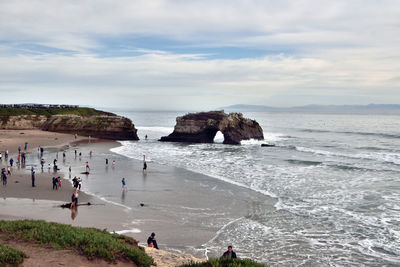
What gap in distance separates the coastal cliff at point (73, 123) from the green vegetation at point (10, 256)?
60631mm

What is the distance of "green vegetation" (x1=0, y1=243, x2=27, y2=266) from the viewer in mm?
9875

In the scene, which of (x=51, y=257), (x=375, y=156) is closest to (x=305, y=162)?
(x=375, y=156)

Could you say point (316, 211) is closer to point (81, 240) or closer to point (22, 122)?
point (81, 240)

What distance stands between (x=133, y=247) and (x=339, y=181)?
78.2ft

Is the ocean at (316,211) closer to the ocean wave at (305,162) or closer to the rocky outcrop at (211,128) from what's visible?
the ocean wave at (305,162)

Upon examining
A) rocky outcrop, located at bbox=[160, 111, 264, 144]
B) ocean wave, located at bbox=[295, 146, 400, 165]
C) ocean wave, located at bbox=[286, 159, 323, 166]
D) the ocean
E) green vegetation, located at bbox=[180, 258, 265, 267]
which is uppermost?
rocky outcrop, located at bbox=[160, 111, 264, 144]

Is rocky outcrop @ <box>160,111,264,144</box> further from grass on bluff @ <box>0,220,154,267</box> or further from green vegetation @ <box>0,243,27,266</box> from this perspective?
green vegetation @ <box>0,243,27,266</box>

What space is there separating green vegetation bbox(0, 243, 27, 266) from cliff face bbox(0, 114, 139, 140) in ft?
199

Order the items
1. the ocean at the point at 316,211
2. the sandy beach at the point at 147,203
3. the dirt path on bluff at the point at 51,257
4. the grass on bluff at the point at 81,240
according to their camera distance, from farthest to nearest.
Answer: the sandy beach at the point at 147,203, the ocean at the point at 316,211, the grass on bluff at the point at 81,240, the dirt path on bluff at the point at 51,257

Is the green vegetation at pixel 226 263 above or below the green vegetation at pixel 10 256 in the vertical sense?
below

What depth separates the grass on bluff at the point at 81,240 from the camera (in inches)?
452

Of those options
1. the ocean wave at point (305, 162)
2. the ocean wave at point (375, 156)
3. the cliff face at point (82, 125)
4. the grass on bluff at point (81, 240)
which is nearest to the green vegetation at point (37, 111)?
the cliff face at point (82, 125)

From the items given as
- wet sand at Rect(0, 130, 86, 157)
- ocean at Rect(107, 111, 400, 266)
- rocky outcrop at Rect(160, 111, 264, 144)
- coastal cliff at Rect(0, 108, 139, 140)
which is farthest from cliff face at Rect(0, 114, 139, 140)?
ocean at Rect(107, 111, 400, 266)

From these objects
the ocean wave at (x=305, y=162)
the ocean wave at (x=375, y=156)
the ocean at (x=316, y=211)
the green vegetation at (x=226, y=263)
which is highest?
the green vegetation at (x=226, y=263)
